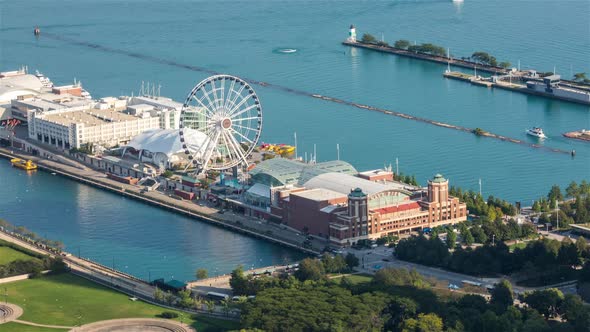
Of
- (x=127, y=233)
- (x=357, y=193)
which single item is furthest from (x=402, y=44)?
(x=127, y=233)

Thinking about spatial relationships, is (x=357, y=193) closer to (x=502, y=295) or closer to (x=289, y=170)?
(x=289, y=170)

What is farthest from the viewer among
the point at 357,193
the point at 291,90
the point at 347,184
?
the point at 291,90

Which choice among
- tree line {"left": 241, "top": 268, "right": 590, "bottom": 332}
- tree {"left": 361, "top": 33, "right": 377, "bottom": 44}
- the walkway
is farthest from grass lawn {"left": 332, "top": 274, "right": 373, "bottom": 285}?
tree {"left": 361, "top": 33, "right": 377, "bottom": 44}

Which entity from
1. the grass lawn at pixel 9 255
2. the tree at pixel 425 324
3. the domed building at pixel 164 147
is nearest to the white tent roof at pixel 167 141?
the domed building at pixel 164 147

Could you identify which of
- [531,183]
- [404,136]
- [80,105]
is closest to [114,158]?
[80,105]

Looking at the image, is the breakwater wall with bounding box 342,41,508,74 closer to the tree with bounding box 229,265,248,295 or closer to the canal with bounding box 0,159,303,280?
the canal with bounding box 0,159,303,280

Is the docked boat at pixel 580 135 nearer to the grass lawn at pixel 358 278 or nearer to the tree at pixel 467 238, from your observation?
the tree at pixel 467 238
